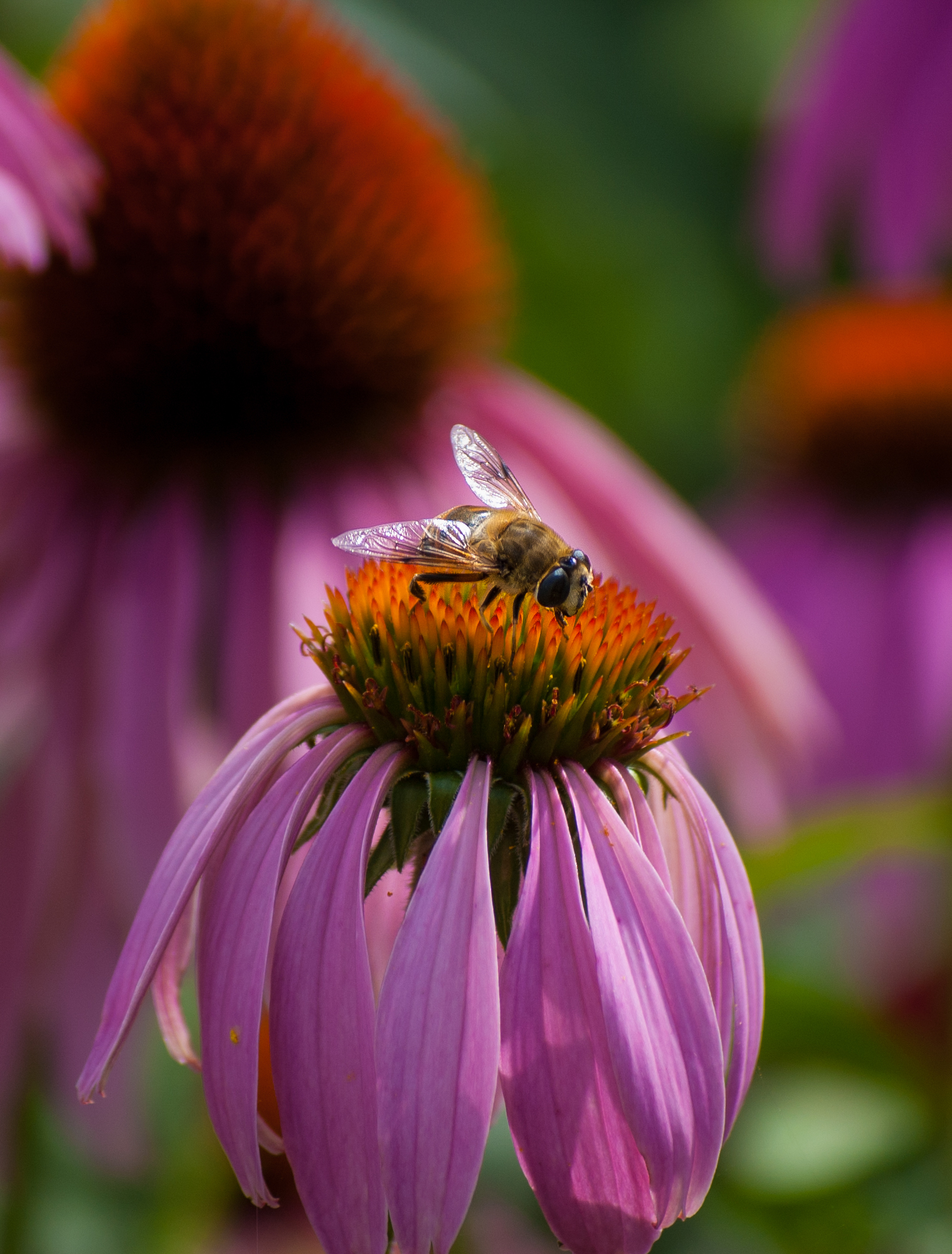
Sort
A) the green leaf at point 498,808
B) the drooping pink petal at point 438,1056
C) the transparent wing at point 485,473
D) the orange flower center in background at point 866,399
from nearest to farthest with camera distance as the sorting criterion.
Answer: the drooping pink petal at point 438,1056 → the green leaf at point 498,808 → the transparent wing at point 485,473 → the orange flower center in background at point 866,399

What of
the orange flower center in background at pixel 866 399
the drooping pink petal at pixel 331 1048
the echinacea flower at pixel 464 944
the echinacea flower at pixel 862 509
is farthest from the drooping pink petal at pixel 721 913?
the orange flower center in background at pixel 866 399

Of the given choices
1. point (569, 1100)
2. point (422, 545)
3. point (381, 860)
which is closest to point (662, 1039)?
point (569, 1100)

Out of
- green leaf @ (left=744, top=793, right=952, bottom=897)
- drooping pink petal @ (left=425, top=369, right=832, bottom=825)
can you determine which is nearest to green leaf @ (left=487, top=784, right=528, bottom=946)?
green leaf @ (left=744, top=793, right=952, bottom=897)

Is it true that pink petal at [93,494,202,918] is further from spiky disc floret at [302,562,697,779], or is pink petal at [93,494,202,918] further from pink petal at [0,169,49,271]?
spiky disc floret at [302,562,697,779]

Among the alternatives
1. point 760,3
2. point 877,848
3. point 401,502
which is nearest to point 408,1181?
point 877,848

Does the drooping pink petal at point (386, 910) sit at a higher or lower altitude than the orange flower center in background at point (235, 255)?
lower

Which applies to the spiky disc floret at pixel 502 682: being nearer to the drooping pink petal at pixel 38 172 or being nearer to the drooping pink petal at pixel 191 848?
the drooping pink petal at pixel 191 848
